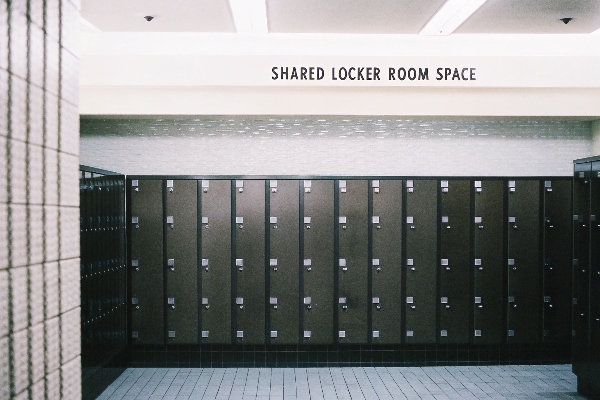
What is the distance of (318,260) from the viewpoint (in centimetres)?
550

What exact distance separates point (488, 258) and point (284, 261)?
236 cm

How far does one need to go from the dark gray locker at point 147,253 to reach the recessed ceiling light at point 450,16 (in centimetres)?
339

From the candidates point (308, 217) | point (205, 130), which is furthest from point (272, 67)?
point (308, 217)

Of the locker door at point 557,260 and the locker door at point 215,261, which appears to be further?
the locker door at point 557,260

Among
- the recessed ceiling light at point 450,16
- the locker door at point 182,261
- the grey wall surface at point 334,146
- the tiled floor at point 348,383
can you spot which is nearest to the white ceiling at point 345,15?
the recessed ceiling light at point 450,16

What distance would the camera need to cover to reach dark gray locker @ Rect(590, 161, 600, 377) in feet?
14.1

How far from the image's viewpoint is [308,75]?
5230 millimetres

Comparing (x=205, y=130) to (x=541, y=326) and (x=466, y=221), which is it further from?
(x=541, y=326)

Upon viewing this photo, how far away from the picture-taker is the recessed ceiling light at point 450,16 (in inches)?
174

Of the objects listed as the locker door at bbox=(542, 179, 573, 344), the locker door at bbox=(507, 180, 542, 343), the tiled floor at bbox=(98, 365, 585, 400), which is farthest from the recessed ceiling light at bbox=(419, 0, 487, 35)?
the tiled floor at bbox=(98, 365, 585, 400)

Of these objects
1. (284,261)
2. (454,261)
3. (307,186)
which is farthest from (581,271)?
(284,261)

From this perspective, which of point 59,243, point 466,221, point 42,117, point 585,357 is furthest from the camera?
point 466,221

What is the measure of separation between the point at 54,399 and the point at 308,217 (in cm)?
375

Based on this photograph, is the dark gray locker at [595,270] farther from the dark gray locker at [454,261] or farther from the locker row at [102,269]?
the locker row at [102,269]
